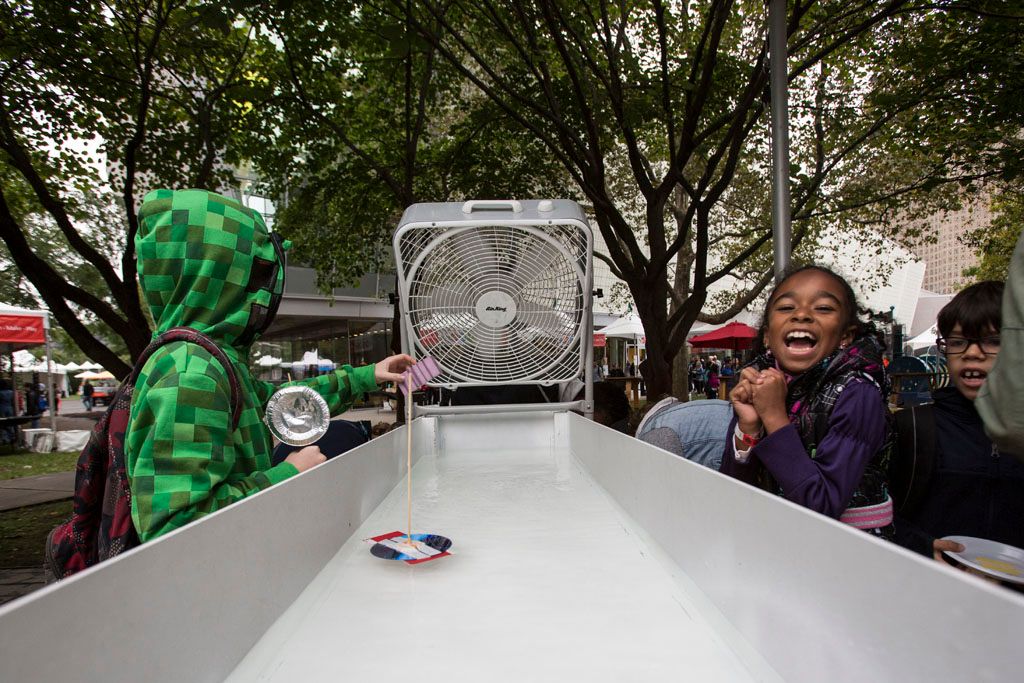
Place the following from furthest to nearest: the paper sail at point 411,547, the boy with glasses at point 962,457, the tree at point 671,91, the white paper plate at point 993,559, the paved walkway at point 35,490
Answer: the paved walkway at point 35,490
the tree at point 671,91
the boy with glasses at point 962,457
the paper sail at point 411,547
the white paper plate at point 993,559

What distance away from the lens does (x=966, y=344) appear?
5.85 feet

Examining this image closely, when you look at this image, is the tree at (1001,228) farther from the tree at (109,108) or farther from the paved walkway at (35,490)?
the paved walkway at (35,490)

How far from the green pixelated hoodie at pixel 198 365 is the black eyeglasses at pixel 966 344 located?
1.78 meters

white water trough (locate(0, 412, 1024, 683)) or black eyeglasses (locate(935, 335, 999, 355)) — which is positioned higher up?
black eyeglasses (locate(935, 335, 999, 355))

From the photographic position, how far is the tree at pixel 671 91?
5.56 metres

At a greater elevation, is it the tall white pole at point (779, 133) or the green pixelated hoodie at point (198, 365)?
the tall white pole at point (779, 133)

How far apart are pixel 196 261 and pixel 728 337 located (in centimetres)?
1387

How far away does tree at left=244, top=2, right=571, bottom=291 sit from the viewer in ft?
22.2

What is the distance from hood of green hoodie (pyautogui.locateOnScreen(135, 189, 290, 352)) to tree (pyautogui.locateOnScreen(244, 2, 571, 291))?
5.52 metres

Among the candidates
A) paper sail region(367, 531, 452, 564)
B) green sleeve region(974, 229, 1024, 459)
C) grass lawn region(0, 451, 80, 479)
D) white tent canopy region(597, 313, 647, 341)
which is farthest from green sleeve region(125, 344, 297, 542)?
white tent canopy region(597, 313, 647, 341)

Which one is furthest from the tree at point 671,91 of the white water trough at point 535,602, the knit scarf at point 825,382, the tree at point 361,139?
the white water trough at point 535,602

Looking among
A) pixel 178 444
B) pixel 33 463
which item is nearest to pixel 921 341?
pixel 33 463

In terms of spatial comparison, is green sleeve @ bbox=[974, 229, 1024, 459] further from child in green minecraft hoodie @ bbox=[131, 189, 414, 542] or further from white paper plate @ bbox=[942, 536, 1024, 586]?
child in green minecraft hoodie @ bbox=[131, 189, 414, 542]

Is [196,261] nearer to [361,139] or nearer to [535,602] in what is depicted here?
[535,602]
